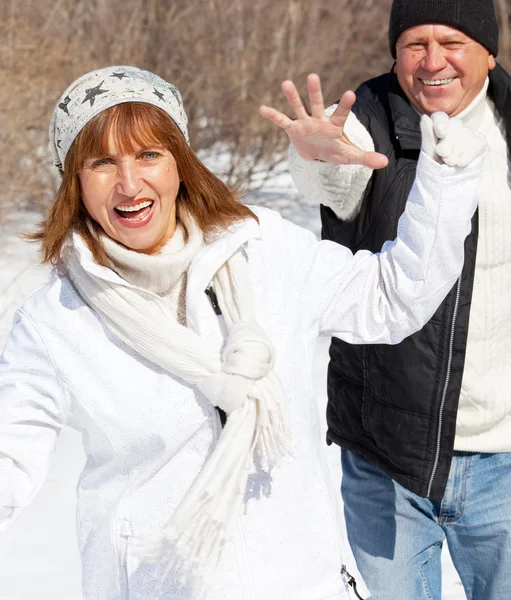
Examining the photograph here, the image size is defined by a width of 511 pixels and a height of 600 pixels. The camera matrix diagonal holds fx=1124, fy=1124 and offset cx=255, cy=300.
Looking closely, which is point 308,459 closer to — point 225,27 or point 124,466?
point 124,466

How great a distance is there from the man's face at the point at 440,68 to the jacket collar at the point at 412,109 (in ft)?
0.11

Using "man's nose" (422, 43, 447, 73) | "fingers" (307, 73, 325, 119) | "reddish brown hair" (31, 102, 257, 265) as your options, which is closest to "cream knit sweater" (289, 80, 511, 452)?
"man's nose" (422, 43, 447, 73)

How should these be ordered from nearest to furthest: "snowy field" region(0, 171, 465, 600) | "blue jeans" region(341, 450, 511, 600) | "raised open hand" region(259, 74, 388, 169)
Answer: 1. "raised open hand" region(259, 74, 388, 169)
2. "blue jeans" region(341, 450, 511, 600)
3. "snowy field" region(0, 171, 465, 600)

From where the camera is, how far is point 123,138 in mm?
2062

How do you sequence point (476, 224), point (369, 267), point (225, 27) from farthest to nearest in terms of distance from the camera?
point (225, 27) → point (476, 224) → point (369, 267)

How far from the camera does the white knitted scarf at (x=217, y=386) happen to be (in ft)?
6.46

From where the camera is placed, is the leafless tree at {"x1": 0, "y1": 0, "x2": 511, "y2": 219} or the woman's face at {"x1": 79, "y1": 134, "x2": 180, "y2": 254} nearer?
the woman's face at {"x1": 79, "y1": 134, "x2": 180, "y2": 254}

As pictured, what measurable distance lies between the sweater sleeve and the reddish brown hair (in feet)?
1.42

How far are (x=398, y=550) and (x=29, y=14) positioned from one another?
685cm

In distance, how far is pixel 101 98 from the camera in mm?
2086

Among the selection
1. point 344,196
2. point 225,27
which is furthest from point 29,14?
point 344,196

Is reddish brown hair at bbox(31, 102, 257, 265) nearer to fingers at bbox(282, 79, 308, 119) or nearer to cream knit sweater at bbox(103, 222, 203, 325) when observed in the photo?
cream knit sweater at bbox(103, 222, 203, 325)

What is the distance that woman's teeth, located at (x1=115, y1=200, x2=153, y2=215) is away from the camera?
2070 millimetres

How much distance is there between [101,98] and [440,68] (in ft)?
3.10
